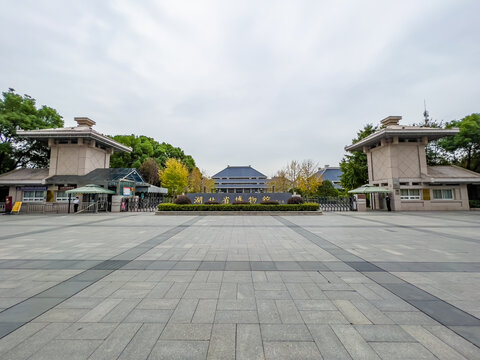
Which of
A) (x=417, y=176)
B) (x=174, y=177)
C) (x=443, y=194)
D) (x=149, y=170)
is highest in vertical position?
(x=149, y=170)

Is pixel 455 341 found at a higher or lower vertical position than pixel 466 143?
lower

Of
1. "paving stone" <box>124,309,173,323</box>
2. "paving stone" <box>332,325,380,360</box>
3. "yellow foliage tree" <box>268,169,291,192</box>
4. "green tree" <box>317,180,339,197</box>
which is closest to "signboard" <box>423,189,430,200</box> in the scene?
"green tree" <box>317,180,339,197</box>

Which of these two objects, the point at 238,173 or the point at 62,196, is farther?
the point at 238,173

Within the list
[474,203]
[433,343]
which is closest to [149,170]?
[433,343]

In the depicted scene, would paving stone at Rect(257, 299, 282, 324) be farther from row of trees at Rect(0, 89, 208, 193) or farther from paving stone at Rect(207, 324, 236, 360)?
row of trees at Rect(0, 89, 208, 193)

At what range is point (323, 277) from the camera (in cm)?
428

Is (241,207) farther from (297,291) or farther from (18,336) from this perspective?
(18,336)

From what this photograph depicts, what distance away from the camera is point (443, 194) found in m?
21.4

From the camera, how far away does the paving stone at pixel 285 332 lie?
2.40 m

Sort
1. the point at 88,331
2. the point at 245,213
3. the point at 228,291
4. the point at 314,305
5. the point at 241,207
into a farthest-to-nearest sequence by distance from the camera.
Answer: the point at 241,207
the point at 245,213
the point at 228,291
the point at 314,305
the point at 88,331

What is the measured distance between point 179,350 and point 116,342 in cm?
75

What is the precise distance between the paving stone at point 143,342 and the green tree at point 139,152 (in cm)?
3633

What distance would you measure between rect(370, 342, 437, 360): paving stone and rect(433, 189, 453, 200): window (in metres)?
26.1

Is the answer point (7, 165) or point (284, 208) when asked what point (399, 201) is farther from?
point (7, 165)
